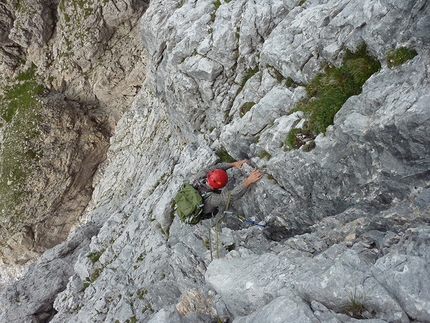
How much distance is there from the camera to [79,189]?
139ft

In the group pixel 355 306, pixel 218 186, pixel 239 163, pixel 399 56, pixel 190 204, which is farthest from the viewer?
pixel 239 163

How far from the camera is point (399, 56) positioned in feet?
29.2

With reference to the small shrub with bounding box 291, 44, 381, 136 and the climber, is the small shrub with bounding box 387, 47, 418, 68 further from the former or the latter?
the climber

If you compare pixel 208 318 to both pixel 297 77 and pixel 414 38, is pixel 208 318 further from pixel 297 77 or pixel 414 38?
pixel 414 38

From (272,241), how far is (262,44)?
31.1 feet

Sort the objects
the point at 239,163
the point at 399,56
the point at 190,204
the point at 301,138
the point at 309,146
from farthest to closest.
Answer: the point at 239,163 → the point at 190,204 → the point at 301,138 → the point at 309,146 → the point at 399,56

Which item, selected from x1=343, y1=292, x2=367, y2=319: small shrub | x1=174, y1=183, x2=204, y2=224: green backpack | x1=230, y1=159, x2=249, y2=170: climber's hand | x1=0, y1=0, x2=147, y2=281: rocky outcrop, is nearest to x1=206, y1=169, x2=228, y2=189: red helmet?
x1=174, y1=183, x2=204, y2=224: green backpack

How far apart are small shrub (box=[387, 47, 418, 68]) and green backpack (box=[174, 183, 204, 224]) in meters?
8.65

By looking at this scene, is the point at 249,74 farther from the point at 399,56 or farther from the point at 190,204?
the point at 399,56

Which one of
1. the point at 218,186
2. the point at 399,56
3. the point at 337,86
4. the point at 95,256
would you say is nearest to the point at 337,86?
the point at 337,86

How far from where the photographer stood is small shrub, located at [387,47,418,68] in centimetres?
873

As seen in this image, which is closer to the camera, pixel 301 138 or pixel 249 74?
pixel 301 138

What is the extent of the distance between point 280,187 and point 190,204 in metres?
3.96

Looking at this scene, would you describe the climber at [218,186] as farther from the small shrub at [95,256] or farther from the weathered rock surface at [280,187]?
the small shrub at [95,256]
